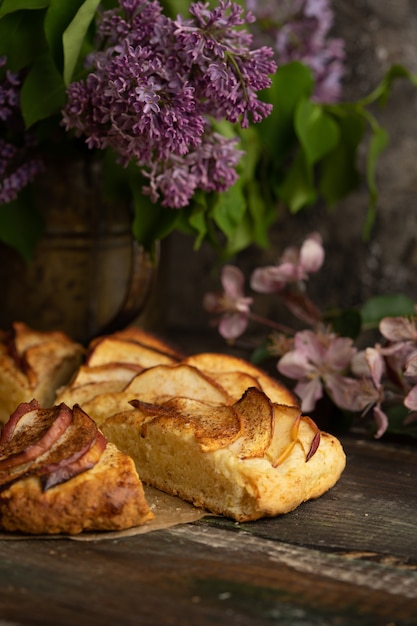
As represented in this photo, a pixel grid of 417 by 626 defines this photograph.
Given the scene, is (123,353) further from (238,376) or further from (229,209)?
(229,209)

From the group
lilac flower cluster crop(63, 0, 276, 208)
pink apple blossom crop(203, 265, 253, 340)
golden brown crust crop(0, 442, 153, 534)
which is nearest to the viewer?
golden brown crust crop(0, 442, 153, 534)

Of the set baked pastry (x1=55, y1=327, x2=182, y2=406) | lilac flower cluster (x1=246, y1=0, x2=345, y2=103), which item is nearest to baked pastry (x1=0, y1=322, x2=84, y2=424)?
baked pastry (x1=55, y1=327, x2=182, y2=406)

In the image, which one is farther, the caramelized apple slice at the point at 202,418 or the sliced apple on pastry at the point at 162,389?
the sliced apple on pastry at the point at 162,389

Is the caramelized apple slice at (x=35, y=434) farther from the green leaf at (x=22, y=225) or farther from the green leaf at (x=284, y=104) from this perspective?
the green leaf at (x=284, y=104)

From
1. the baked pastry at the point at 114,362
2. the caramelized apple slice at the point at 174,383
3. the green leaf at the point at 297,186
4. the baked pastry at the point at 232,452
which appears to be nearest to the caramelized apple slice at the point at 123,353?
the baked pastry at the point at 114,362

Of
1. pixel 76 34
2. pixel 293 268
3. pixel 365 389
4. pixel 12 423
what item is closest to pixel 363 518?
Answer: pixel 365 389

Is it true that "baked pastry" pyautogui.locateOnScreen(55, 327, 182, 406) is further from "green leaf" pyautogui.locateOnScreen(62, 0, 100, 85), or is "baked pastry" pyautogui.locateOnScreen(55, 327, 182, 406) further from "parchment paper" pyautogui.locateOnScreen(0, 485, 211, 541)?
"green leaf" pyautogui.locateOnScreen(62, 0, 100, 85)
